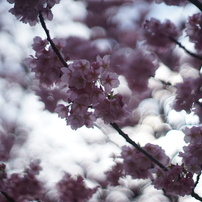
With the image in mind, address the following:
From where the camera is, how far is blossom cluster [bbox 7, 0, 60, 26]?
256cm

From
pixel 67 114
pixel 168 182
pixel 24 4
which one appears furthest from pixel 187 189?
pixel 24 4

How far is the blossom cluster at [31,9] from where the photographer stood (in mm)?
2559

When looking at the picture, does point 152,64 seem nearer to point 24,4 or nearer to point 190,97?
point 190,97

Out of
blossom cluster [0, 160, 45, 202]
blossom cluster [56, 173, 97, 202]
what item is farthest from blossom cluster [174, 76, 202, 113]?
blossom cluster [56, 173, 97, 202]

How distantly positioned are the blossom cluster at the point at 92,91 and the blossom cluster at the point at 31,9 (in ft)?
1.52

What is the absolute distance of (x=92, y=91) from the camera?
2.58 meters

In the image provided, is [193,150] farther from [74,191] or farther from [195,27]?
[74,191]

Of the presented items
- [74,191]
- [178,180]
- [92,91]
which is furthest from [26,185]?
[92,91]

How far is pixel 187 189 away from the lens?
316cm

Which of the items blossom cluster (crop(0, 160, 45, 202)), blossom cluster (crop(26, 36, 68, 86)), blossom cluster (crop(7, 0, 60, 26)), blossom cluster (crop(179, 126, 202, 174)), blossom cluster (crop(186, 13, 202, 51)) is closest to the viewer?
blossom cluster (crop(7, 0, 60, 26))

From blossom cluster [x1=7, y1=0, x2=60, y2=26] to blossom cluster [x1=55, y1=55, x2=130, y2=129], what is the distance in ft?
1.52

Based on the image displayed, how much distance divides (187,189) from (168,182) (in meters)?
0.18

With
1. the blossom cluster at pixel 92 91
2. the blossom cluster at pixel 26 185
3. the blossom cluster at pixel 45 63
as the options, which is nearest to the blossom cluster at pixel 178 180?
the blossom cluster at pixel 92 91

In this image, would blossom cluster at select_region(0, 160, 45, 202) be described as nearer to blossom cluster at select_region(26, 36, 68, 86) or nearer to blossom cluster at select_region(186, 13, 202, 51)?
blossom cluster at select_region(26, 36, 68, 86)
